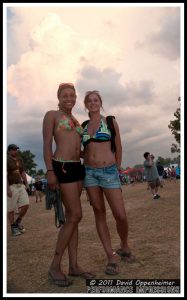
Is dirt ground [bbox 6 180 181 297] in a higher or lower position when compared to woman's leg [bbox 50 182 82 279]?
lower

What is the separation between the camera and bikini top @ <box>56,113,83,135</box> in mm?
4145

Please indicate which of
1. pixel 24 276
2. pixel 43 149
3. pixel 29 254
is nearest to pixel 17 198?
pixel 29 254

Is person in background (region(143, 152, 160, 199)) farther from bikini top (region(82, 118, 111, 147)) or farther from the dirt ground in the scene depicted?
bikini top (region(82, 118, 111, 147))

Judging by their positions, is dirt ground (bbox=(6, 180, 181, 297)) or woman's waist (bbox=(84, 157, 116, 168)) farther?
woman's waist (bbox=(84, 157, 116, 168))

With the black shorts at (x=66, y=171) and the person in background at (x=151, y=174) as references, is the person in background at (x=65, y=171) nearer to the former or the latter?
the black shorts at (x=66, y=171)

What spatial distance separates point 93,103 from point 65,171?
42.2 inches

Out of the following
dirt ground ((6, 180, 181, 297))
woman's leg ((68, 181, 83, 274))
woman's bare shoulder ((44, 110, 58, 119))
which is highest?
woman's bare shoulder ((44, 110, 58, 119))

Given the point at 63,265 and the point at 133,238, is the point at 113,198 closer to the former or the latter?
the point at 63,265

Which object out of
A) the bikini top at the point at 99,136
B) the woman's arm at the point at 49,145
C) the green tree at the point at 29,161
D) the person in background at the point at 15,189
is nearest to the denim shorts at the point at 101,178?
the bikini top at the point at 99,136

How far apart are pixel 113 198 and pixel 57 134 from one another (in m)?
1.11

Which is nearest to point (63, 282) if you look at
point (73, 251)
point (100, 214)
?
point (73, 251)

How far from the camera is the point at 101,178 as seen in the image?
169 inches

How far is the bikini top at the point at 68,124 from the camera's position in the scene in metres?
4.14

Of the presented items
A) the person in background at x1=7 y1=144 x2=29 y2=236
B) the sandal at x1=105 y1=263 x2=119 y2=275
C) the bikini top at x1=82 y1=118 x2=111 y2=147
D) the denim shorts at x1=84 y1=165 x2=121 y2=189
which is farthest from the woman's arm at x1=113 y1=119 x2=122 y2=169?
the person in background at x1=7 y1=144 x2=29 y2=236
